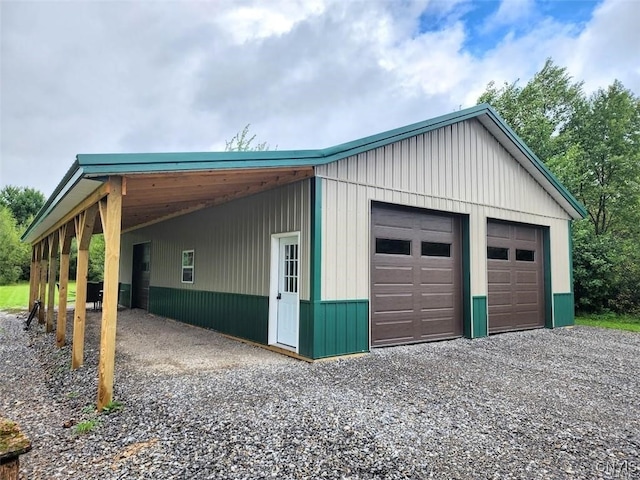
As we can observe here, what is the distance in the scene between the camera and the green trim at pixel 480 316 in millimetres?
7477

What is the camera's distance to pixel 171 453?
2.72 meters

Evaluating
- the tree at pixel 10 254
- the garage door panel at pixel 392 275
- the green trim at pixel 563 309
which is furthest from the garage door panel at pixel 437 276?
the tree at pixel 10 254

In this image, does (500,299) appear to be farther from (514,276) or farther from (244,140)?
(244,140)

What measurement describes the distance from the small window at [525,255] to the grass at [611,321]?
3048 mm

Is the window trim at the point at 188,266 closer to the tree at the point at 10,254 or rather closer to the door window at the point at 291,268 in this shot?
the door window at the point at 291,268

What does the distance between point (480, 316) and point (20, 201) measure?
128 ft

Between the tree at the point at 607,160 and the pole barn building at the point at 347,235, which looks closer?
the pole barn building at the point at 347,235

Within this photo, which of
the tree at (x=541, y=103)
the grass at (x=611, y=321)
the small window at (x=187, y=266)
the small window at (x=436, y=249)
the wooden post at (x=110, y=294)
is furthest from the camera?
the tree at (x=541, y=103)

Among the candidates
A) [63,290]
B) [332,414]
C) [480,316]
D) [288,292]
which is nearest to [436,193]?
[480,316]

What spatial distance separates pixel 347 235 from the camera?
5824 mm

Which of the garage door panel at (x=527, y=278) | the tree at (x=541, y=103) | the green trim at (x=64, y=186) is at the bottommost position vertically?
the garage door panel at (x=527, y=278)

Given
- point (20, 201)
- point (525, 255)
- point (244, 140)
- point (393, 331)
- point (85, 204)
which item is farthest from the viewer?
point (20, 201)

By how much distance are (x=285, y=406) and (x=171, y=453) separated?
1.18 metres

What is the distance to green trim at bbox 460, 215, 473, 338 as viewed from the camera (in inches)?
292
